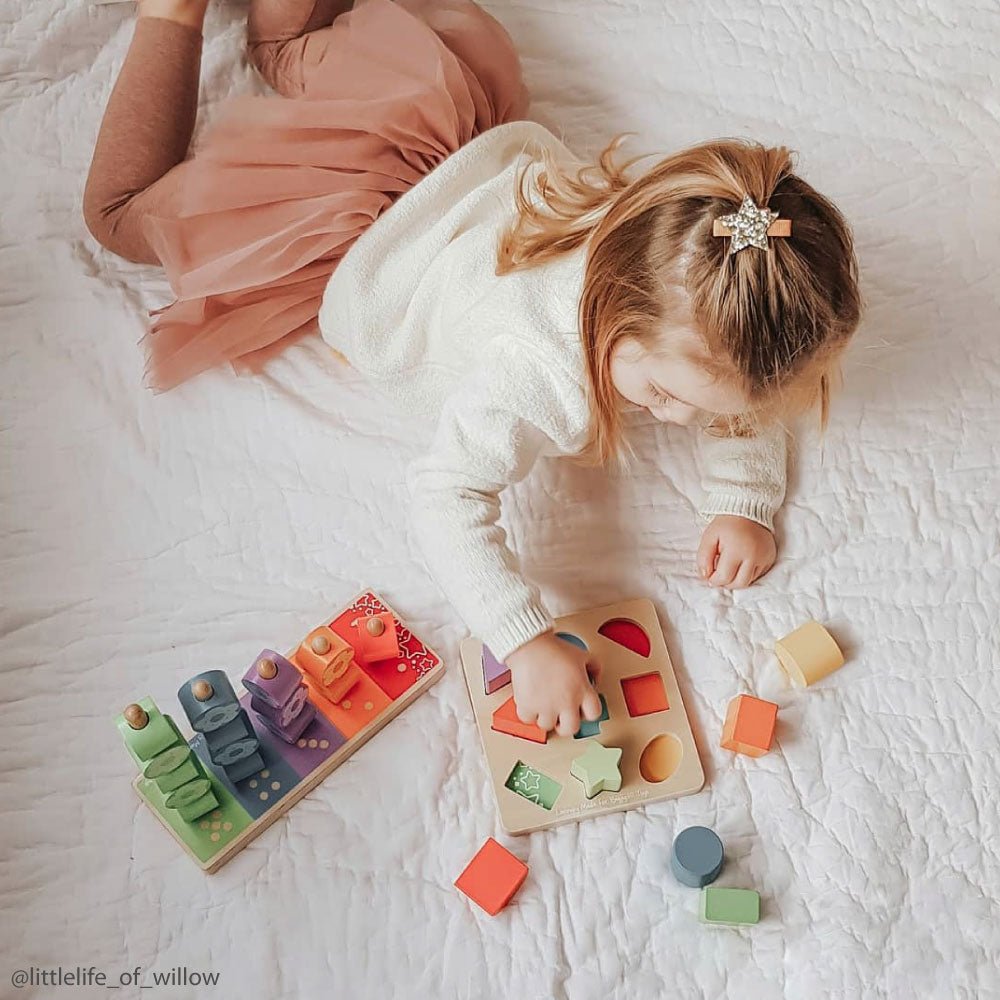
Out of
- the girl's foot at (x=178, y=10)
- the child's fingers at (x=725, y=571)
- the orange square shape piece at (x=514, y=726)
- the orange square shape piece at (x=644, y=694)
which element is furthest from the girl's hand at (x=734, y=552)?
the girl's foot at (x=178, y=10)

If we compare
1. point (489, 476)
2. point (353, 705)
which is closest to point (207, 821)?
point (353, 705)

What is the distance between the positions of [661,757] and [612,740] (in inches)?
1.7

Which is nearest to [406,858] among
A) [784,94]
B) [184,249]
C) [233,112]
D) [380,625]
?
[380,625]

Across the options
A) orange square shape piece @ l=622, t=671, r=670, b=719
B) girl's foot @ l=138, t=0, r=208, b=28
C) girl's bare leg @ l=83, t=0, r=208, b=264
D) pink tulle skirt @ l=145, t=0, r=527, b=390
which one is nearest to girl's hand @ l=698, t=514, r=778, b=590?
orange square shape piece @ l=622, t=671, r=670, b=719

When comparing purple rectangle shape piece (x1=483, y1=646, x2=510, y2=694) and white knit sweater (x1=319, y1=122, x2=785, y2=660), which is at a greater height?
white knit sweater (x1=319, y1=122, x2=785, y2=660)

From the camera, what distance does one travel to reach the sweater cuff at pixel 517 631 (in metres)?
0.91

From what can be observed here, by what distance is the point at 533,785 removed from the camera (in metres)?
0.92

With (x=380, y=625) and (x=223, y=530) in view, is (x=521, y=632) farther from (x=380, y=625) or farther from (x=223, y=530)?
(x=223, y=530)

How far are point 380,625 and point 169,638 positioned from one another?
0.64 feet

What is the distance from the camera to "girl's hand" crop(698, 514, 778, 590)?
978 millimetres

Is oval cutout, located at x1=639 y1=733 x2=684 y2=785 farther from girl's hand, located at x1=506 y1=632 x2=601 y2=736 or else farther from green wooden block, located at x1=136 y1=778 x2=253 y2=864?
green wooden block, located at x1=136 y1=778 x2=253 y2=864

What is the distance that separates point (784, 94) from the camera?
3.94 ft

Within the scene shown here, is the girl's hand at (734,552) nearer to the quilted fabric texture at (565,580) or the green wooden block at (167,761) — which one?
the quilted fabric texture at (565,580)

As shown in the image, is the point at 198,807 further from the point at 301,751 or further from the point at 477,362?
the point at 477,362
